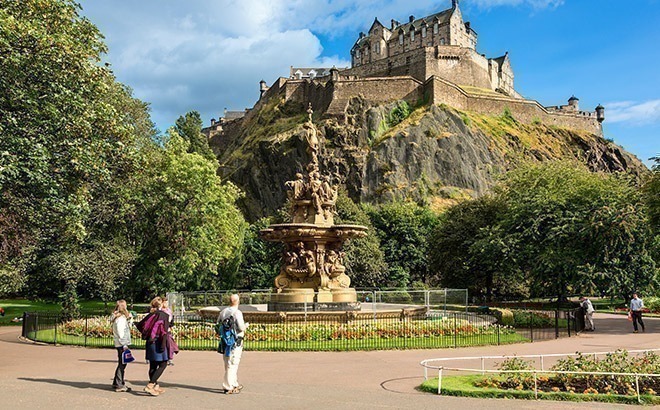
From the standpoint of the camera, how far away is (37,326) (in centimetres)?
2058

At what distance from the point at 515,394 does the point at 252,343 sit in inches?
355

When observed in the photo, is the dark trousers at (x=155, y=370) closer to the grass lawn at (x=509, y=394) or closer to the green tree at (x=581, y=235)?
the grass lawn at (x=509, y=394)

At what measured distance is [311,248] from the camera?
72.2 ft

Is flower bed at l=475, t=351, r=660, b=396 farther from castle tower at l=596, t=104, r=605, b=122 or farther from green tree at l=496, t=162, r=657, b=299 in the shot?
castle tower at l=596, t=104, r=605, b=122

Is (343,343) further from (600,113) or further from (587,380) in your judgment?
(600,113)

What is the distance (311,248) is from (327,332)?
Result: 5244mm

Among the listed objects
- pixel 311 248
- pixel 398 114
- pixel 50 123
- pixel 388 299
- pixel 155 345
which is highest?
pixel 398 114

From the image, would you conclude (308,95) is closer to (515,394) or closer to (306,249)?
(306,249)

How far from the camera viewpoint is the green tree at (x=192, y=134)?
61938 mm

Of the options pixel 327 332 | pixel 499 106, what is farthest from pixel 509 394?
pixel 499 106

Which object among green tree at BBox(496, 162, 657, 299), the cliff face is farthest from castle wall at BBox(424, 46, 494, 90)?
green tree at BBox(496, 162, 657, 299)

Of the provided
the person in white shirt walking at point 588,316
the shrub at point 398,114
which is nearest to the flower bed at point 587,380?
the person in white shirt walking at point 588,316

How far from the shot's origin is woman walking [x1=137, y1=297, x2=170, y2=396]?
969 cm

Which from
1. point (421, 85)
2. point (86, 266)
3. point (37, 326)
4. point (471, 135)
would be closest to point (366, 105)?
point (421, 85)
